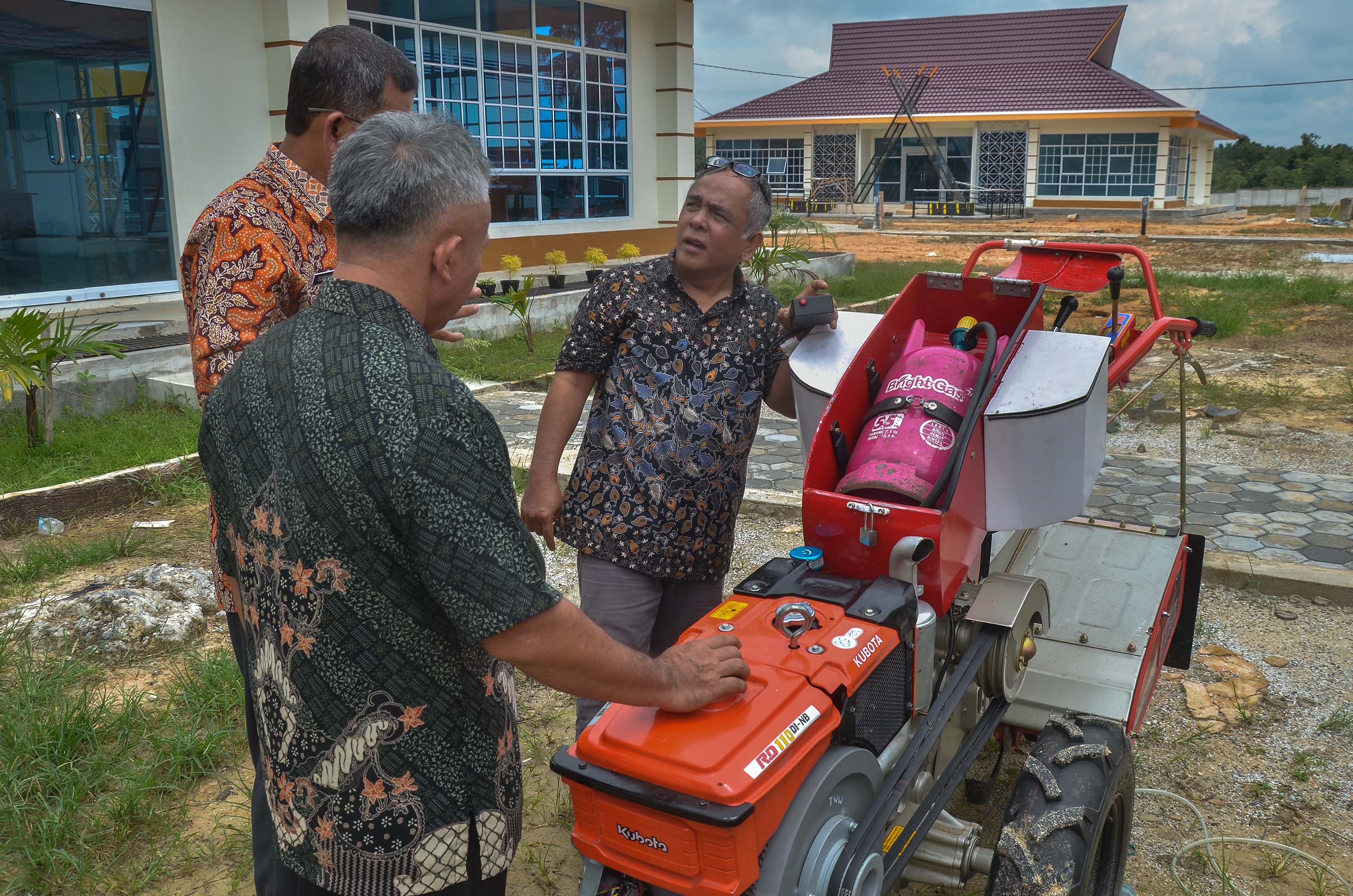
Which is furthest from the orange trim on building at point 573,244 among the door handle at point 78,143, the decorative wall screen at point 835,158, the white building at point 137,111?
the decorative wall screen at point 835,158

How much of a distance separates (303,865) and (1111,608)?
93.1 inches

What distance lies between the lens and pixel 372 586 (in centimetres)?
145

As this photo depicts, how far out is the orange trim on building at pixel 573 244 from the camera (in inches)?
512

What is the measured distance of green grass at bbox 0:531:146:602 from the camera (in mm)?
4625

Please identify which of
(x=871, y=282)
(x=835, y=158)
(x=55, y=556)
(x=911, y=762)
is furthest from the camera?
(x=835, y=158)

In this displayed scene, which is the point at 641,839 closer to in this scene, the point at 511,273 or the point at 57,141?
the point at 57,141

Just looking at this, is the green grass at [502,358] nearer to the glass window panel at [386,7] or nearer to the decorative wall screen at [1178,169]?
the glass window panel at [386,7]

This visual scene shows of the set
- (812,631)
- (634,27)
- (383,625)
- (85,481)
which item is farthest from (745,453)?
(634,27)

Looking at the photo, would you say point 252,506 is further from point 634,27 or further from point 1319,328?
point 634,27

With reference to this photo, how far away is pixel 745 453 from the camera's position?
2754mm

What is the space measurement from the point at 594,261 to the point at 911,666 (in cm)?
1026

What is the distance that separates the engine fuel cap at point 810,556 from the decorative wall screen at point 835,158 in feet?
118

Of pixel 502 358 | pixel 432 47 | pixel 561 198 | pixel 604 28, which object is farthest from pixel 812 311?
pixel 604 28

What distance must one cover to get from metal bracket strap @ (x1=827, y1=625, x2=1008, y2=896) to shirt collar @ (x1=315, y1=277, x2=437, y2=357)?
3.58ft
